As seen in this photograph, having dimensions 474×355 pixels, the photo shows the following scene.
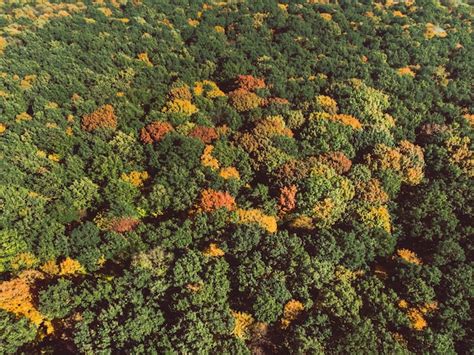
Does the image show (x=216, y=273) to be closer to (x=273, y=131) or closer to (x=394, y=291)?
(x=394, y=291)

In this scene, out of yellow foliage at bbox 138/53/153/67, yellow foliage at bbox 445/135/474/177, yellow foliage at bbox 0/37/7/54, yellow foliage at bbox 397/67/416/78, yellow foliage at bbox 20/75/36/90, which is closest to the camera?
yellow foliage at bbox 445/135/474/177

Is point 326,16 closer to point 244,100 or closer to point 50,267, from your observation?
point 244,100

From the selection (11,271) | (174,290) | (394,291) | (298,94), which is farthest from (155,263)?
(298,94)

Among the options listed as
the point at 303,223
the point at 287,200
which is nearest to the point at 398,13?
the point at 287,200

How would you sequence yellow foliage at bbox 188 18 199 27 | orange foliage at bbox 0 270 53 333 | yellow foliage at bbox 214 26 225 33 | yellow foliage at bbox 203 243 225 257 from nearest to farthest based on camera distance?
orange foliage at bbox 0 270 53 333 → yellow foliage at bbox 203 243 225 257 → yellow foliage at bbox 214 26 225 33 → yellow foliage at bbox 188 18 199 27

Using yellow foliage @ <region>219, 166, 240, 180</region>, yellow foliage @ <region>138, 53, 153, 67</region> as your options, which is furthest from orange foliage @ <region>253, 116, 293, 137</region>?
yellow foliage @ <region>138, 53, 153, 67</region>

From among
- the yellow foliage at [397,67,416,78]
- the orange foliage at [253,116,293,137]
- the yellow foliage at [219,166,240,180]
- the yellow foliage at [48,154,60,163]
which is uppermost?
the yellow foliage at [397,67,416,78]

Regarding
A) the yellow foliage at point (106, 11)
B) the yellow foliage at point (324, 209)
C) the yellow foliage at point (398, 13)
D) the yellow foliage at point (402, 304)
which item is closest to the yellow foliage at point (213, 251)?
the yellow foliage at point (324, 209)

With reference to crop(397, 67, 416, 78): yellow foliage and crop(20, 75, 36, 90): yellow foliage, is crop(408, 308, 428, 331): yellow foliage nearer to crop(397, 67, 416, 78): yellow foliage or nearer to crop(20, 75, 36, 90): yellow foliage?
→ crop(397, 67, 416, 78): yellow foliage
